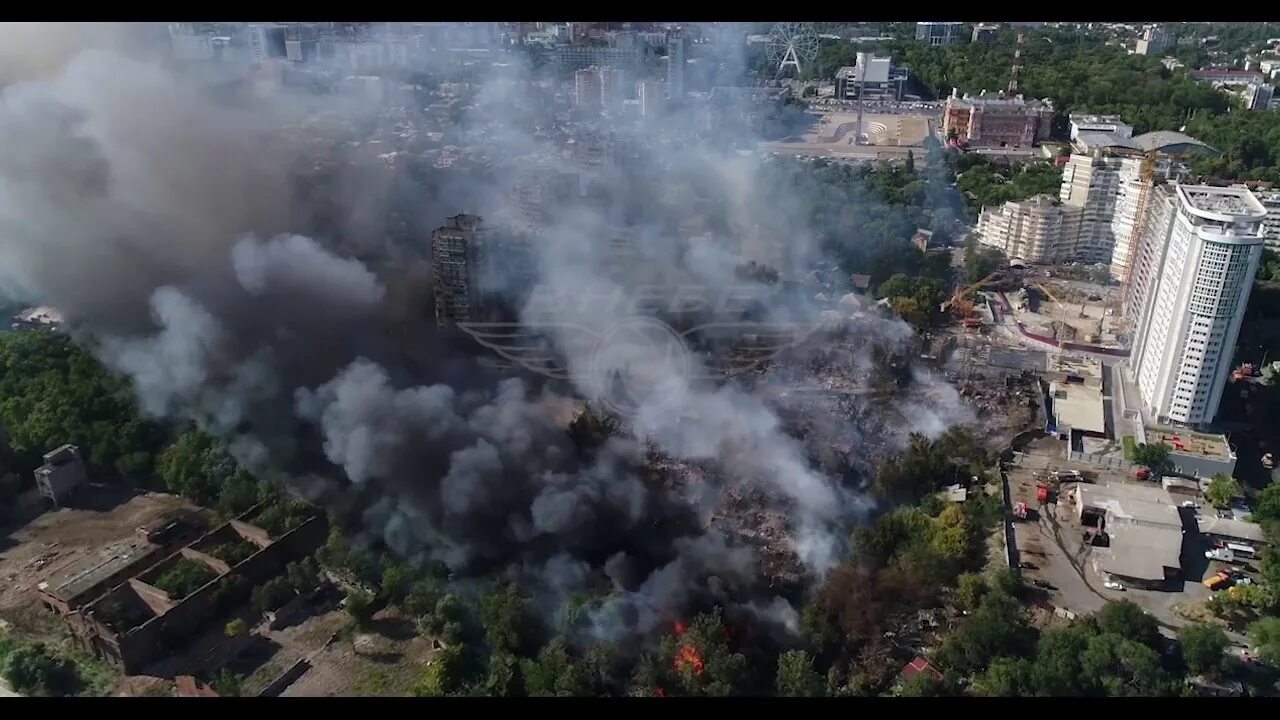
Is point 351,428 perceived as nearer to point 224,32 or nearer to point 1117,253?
point 224,32

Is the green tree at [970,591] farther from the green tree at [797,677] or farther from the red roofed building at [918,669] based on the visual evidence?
the green tree at [797,677]

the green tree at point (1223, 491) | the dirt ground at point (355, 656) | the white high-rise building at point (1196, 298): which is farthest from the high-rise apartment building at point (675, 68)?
the dirt ground at point (355, 656)

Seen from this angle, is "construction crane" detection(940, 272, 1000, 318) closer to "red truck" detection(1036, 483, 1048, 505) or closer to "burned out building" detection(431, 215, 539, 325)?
"red truck" detection(1036, 483, 1048, 505)

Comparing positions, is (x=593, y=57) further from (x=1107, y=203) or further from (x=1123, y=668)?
(x=1123, y=668)

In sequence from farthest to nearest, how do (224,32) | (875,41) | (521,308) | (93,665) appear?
A: (875,41), (224,32), (521,308), (93,665)

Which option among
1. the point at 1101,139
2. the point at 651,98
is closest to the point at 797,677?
the point at 651,98

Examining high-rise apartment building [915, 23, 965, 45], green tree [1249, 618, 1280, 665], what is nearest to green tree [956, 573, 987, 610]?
green tree [1249, 618, 1280, 665]

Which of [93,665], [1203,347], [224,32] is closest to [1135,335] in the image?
[1203,347]
